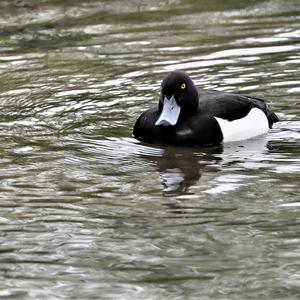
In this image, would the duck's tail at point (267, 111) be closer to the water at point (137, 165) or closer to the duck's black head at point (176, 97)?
the water at point (137, 165)

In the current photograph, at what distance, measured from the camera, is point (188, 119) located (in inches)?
409

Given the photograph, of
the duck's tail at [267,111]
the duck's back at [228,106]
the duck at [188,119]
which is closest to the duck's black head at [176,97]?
the duck at [188,119]

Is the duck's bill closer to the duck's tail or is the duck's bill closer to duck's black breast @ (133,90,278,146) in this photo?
duck's black breast @ (133,90,278,146)

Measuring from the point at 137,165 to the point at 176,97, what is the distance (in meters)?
1.12

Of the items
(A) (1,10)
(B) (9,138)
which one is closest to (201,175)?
(B) (9,138)

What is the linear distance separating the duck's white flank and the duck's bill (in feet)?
1.35

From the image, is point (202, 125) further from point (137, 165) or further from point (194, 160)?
point (137, 165)

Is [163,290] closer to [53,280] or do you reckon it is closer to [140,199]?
[53,280]

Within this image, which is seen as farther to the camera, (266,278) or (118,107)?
(118,107)

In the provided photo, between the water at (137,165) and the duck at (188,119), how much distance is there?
0.44ft

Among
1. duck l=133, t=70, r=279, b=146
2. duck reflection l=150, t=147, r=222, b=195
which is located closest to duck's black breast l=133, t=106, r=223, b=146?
duck l=133, t=70, r=279, b=146

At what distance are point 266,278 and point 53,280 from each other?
127 centimetres

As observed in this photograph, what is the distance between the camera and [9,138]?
1041 centimetres

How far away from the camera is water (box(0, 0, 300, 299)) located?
668cm
